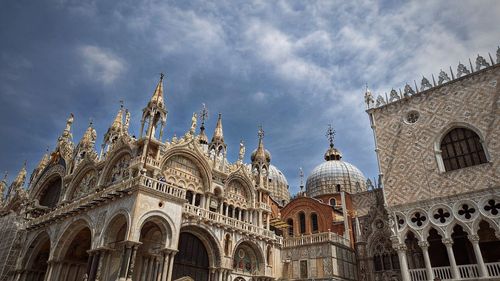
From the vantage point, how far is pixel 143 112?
22969 mm

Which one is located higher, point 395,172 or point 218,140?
point 218,140

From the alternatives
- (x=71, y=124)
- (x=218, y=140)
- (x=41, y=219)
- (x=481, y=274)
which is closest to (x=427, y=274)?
(x=481, y=274)

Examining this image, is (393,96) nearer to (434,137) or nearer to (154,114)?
(434,137)

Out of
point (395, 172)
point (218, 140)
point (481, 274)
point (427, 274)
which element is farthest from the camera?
point (218, 140)

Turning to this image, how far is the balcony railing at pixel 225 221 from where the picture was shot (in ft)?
70.7

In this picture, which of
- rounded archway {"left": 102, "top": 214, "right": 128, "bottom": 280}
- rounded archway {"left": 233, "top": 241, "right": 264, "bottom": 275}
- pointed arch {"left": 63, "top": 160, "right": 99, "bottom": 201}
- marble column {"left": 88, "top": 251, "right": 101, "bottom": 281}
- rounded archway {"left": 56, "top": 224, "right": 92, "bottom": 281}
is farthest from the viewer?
pointed arch {"left": 63, "top": 160, "right": 99, "bottom": 201}

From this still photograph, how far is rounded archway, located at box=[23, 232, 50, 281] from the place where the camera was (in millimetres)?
24906

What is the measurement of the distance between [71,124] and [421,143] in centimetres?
3206

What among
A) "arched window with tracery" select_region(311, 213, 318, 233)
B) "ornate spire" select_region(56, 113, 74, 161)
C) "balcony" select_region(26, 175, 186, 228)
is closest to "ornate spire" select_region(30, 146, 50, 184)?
"ornate spire" select_region(56, 113, 74, 161)

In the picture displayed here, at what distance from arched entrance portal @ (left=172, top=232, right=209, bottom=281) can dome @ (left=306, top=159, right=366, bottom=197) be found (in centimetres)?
2123

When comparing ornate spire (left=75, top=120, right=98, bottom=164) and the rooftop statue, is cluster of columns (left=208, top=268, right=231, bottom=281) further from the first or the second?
the rooftop statue

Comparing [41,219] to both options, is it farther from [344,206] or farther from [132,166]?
[344,206]

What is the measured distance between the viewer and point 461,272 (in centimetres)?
2009

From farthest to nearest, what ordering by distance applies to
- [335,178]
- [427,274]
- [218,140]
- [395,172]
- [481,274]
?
[335,178], [218,140], [395,172], [427,274], [481,274]
